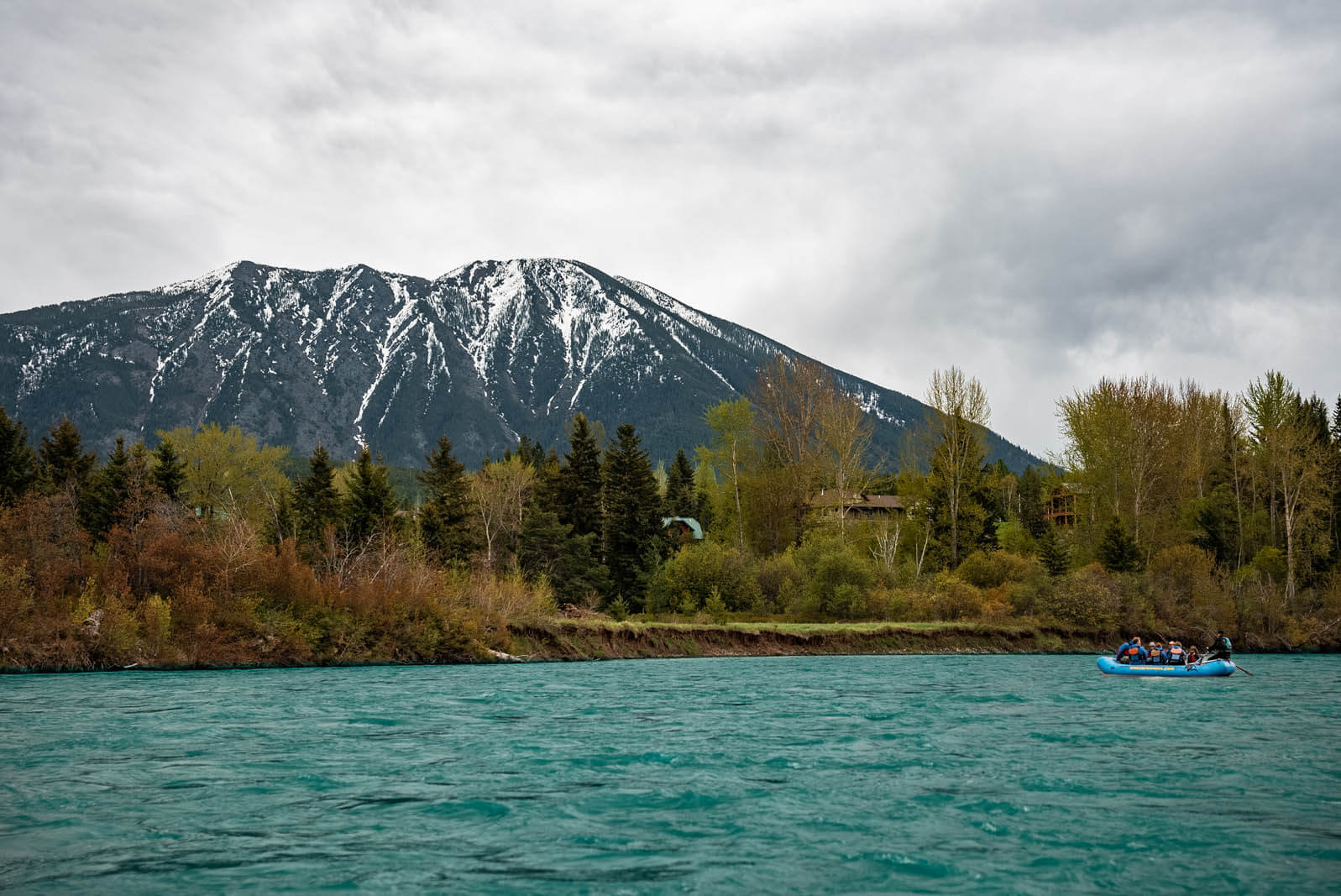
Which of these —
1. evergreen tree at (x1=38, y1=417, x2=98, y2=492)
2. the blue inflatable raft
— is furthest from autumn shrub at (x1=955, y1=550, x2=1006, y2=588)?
evergreen tree at (x1=38, y1=417, x2=98, y2=492)

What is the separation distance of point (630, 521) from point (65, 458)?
4153 centimetres

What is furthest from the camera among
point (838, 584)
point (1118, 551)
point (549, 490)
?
point (549, 490)

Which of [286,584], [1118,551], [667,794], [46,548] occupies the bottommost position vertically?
[667,794]

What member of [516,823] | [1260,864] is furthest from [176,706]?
[1260,864]

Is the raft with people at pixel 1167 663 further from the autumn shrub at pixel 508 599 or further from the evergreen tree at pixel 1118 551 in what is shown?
the autumn shrub at pixel 508 599

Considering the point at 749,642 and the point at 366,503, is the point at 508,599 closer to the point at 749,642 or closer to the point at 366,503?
the point at 749,642

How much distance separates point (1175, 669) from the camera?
4547 centimetres

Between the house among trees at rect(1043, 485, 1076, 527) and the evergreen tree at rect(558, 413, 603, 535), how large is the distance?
37.1m

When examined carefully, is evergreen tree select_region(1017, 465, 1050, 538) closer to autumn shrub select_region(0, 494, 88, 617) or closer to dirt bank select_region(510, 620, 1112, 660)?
dirt bank select_region(510, 620, 1112, 660)

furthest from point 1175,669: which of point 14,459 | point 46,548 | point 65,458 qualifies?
point 65,458

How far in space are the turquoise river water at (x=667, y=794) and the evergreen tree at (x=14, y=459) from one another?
41026 mm

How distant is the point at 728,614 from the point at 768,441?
19432 millimetres

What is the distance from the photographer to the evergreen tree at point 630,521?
80.8 meters

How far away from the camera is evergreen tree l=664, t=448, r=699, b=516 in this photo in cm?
12144
